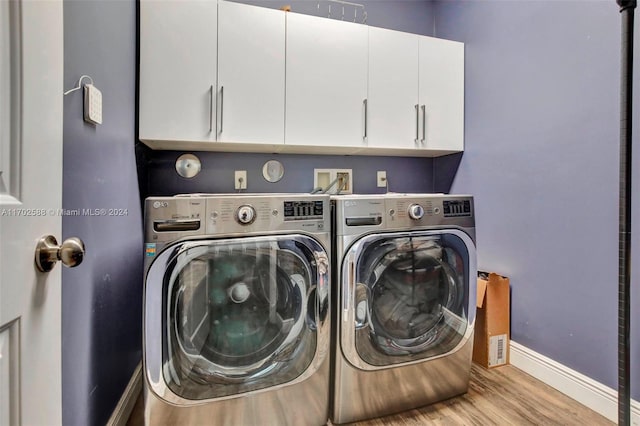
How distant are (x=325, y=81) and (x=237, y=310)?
1332mm

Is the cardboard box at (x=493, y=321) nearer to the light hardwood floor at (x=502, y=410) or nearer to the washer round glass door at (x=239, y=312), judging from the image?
the light hardwood floor at (x=502, y=410)

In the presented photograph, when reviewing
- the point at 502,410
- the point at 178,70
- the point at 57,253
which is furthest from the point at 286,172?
the point at 502,410

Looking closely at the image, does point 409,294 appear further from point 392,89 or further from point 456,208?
point 392,89

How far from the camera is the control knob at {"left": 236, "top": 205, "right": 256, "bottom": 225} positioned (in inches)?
44.6

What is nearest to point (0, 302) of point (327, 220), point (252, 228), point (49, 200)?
point (49, 200)

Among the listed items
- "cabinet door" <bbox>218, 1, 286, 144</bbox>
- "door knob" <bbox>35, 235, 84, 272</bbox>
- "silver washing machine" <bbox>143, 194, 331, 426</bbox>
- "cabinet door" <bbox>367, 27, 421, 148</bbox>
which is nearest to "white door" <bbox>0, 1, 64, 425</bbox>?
"door knob" <bbox>35, 235, 84, 272</bbox>

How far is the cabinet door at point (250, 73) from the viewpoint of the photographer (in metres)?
1.61

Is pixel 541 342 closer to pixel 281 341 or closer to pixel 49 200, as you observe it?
pixel 281 341

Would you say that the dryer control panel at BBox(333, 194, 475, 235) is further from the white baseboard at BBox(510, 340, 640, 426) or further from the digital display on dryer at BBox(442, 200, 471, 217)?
the white baseboard at BBox(510, 340, 640, 426)

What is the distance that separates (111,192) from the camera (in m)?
1.22

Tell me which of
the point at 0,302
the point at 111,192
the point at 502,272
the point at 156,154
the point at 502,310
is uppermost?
the point at 156,154

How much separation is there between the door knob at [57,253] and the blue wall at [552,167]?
6.01 feet

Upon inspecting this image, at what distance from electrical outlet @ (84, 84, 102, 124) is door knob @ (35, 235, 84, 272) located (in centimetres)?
60

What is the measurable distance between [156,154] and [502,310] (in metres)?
2.23
